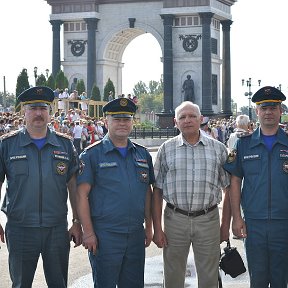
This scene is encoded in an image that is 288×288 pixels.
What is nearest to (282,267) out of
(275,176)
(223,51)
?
(275,176)

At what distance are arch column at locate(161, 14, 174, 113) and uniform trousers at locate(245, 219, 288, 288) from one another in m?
54.3

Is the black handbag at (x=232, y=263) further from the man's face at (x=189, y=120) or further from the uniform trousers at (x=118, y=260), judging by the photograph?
the man's face at (x=189, y=120)

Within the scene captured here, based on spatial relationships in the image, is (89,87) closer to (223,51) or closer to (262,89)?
(223,51)

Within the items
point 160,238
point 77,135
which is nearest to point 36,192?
point 160,238

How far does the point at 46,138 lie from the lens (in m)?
7.07

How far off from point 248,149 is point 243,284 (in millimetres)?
2174

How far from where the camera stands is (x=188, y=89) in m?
61.5

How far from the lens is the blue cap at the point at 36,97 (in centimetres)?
709

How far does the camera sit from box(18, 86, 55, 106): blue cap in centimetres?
709

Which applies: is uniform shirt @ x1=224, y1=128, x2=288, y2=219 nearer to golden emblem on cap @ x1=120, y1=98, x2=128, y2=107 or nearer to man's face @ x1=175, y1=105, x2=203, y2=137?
man's face @ x1=175, y1=105, x2=203, y2=137

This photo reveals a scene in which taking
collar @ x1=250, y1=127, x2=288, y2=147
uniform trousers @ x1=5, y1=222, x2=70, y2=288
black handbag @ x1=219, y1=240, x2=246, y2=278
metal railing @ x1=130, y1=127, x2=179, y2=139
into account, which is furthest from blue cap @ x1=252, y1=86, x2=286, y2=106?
metal railing @ x1=130, y1=127, x2=179, y2=139

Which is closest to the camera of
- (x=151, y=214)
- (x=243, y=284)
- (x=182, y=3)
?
(x=151, y=214)

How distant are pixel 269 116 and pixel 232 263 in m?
1.45

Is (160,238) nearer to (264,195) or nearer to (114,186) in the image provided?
(114,186)
